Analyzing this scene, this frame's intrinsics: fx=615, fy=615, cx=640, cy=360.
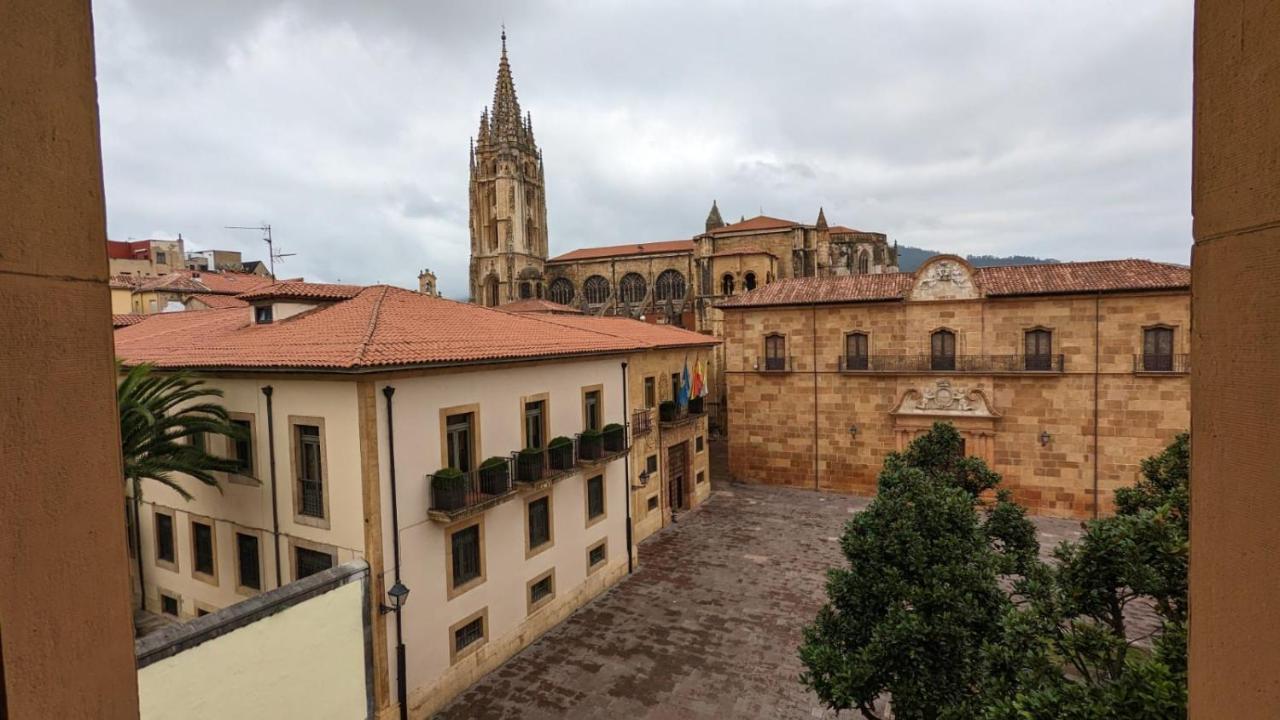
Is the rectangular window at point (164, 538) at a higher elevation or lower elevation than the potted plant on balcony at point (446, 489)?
lower

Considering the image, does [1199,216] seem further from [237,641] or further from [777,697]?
[777,697]

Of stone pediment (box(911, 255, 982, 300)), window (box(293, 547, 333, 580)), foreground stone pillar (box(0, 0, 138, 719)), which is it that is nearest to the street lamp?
window (box(293, 547, 333, 580))

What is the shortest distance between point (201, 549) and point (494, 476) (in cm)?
664

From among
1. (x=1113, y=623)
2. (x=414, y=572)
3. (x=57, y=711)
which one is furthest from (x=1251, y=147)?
(x=414, y=572)

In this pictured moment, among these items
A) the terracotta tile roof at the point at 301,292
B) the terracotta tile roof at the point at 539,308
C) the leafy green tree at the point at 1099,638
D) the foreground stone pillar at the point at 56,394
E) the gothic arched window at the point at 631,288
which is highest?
the gothic arched window at the point at 631,288

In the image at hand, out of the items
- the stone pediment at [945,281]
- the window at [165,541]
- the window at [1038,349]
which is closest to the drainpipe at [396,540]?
the window at [165,541]

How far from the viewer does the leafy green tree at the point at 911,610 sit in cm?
781

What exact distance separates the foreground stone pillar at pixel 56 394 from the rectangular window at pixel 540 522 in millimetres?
13044

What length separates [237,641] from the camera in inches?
326

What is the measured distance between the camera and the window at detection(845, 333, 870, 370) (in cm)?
2573

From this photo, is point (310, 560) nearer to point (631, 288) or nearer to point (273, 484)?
point (273, 484)

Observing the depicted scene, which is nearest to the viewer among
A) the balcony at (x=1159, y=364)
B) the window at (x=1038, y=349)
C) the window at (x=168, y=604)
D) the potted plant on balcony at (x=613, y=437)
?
the window at (x=168, y=604)

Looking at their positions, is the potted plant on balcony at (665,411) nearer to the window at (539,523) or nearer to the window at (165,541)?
Answer: the window at (539,523)

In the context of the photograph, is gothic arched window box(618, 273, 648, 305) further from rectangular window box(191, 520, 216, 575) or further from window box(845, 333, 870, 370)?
rectangular window box(191, 520, 216, 575)
